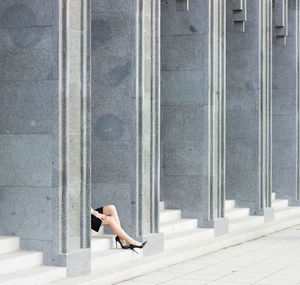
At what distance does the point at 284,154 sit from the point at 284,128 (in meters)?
0.84

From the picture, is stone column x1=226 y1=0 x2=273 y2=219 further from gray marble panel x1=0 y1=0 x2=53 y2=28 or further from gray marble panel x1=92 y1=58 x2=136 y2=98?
gray marble panel x1=0 y1=0 x2=53 y2=28

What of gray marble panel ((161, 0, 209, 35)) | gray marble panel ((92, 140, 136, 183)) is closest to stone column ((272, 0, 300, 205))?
gray marble panel ((161, 0, 209, 35))

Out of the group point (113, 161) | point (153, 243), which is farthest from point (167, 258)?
point (113, 161)

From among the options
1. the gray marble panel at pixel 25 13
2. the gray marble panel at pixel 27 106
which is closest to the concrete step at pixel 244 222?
the gray marble panel at pixel 27 106

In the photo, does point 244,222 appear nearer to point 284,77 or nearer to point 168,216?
point 168,216

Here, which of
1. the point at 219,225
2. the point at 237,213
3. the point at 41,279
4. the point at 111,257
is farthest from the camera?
the point at 237,213

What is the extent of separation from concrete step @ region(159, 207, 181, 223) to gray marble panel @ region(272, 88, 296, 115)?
957 cm

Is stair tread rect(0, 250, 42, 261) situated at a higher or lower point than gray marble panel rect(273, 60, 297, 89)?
lower

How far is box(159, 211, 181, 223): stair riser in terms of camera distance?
1817 cm

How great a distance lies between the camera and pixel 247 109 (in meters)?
22.9

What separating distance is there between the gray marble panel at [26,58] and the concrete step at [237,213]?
9.44 metres

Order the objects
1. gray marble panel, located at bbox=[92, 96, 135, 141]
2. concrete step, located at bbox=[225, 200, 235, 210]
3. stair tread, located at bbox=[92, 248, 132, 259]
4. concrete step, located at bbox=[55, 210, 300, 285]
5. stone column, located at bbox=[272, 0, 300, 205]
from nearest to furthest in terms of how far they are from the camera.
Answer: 1. concrete step, located at bbox=[55, 210, 300, 285]
2. stair tread, located at bbox=[92, 248, 132, 259]
3. gray marble panel, located at bbox=[92, 96, 135, 141]
4. concrete step, located at bbox=[225, 200, 235, 210]
5. stone column, located at bbox=[272, 0, 300, 205]

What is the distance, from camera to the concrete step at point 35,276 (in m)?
11.4

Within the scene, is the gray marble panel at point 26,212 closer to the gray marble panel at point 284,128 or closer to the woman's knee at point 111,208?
the woman's knee at point 111,208
